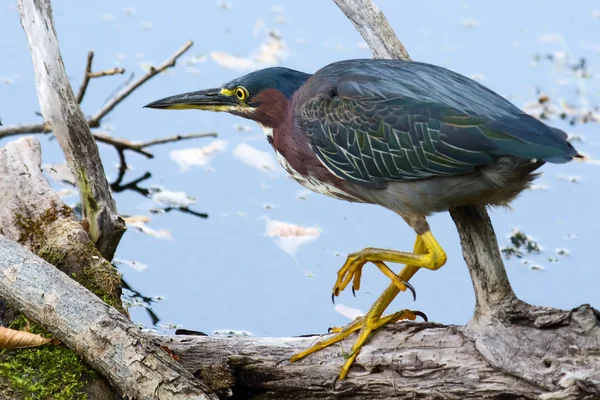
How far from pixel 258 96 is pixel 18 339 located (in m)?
1.21

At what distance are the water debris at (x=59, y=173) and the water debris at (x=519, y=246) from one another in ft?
8.09

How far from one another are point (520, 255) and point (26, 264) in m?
2.80

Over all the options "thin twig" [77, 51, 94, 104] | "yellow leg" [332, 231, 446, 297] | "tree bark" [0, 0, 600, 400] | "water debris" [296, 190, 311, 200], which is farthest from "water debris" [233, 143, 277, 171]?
"tree bark" [0, 0, 600, 400]

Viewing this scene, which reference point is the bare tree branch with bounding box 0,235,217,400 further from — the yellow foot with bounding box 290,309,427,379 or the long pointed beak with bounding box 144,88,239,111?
the long pointed beak with bounding box 144,88,239,111

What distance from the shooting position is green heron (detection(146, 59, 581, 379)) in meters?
3.09

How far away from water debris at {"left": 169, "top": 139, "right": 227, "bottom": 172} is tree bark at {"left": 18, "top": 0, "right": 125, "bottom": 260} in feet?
5.89

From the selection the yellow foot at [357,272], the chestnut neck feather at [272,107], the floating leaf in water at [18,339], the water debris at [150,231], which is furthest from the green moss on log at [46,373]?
the water debris at [150,231]

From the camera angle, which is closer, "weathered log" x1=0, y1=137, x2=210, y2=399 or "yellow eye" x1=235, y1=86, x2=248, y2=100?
"weathered log" x1=0, y1=137, x2=210, y2=399

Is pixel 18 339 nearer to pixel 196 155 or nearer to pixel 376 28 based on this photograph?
pixel 376 28

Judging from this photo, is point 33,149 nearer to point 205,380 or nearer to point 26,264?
point 26,264

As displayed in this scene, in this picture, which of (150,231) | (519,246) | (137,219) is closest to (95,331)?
(150,231)

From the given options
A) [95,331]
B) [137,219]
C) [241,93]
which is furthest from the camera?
[137,219]

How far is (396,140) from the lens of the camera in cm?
325

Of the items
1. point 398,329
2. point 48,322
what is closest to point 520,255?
point 398,329
